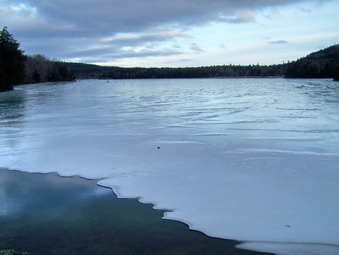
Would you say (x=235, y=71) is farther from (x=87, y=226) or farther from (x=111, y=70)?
(x=87, y=226)

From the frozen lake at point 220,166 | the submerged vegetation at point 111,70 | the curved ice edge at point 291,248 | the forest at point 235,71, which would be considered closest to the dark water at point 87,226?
the curved ice edge at point 291,248

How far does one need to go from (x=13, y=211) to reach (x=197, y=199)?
2.33 metres

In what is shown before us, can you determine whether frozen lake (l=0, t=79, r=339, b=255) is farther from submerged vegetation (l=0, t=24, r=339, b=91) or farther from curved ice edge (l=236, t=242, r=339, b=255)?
submerged vegetation (l=0, t=24, r=339, b=91)

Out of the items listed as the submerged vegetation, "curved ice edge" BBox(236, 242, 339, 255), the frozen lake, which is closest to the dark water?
"curved ice edge" BBox(236, 242, 339, 255)

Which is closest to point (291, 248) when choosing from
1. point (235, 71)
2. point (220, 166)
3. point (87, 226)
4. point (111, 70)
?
point (87, 226)

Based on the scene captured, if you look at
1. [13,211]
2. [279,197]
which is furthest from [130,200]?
[279,197]

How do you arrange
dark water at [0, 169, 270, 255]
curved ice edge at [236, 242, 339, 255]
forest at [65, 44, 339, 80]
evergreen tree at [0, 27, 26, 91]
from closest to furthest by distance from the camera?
curved ice edge at [236, 242, 339, 255] < dark water at [0, 169, 270, 255] < evergreen tree at [0, 27, 26, 91] < forest at [65, 44, 339, 80]

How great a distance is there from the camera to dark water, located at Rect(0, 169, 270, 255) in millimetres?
3502

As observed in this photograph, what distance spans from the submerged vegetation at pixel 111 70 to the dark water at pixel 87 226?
134 ft

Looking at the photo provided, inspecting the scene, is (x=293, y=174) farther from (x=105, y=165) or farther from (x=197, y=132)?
(x=197, y=132)

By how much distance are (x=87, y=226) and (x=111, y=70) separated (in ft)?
493

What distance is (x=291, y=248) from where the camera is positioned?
3.44 meters

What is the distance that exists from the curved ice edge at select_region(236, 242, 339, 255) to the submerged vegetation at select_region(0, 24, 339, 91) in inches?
1704

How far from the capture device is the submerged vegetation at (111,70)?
45.1 m
